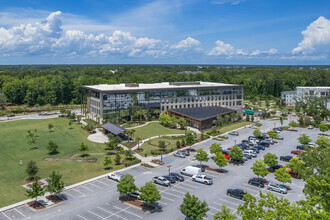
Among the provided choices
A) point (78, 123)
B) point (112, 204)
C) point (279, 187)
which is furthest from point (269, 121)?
point (112, 204)

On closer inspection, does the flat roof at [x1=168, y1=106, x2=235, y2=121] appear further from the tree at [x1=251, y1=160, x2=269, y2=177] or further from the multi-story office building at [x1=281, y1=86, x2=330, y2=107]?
the multi-story office building at [x1=281, y1=86, x2=330, y2=107]

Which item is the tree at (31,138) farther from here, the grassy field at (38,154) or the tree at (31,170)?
the tree at (31,170)

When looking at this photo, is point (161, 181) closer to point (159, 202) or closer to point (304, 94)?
point (159, 202)

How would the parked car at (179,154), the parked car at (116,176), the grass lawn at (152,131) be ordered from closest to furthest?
the parked car at (116,176), the parked car at (179,154), the grass lawn at (152,131)

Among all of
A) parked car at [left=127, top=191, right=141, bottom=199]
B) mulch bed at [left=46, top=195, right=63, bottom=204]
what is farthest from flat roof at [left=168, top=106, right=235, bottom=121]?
mulch bed at [left=46, top=195, right=63, bottom=204]

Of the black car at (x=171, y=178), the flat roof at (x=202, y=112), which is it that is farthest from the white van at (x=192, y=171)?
the flat roof at (x=202, y=112)
